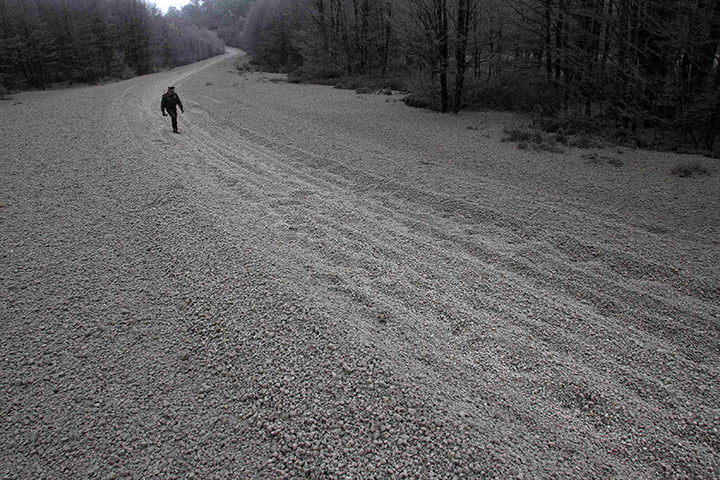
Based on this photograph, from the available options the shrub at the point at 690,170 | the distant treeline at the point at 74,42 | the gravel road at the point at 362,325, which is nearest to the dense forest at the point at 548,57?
the shrub at the point at 690,170

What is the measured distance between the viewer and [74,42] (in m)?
41.9

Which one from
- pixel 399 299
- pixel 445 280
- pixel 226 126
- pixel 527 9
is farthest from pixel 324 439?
pixel 527 9

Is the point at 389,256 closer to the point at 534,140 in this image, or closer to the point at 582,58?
the point at 534,140

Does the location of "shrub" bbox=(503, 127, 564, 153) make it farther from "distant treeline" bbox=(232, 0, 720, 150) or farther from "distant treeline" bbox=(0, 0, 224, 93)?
"distant treeline" bbox=(0, 0, 224, 93)

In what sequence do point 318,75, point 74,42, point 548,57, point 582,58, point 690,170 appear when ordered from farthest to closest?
1. point 74,42
2. point 318,75
3. point 548,57
4. point 582,58
5. point 690,170

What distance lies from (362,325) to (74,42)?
53663 millimetres

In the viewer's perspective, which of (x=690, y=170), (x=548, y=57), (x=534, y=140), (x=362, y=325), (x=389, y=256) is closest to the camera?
(x=362, y=325)

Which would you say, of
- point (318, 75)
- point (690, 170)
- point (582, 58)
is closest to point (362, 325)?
point (690, 170)

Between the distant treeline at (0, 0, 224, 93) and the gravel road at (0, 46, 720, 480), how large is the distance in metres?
40.4

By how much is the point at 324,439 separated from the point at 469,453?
88 cm

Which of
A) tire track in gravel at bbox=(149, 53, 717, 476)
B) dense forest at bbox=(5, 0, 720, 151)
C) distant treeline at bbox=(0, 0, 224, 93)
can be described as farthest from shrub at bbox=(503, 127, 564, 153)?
distant treeline at bbox=(0, 0, 224, 93)

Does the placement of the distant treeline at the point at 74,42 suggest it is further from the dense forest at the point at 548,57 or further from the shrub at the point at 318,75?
the dense forest at the point at 548,57

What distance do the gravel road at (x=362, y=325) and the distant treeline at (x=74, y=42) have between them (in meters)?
40.4

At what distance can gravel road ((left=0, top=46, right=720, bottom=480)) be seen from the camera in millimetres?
2410
